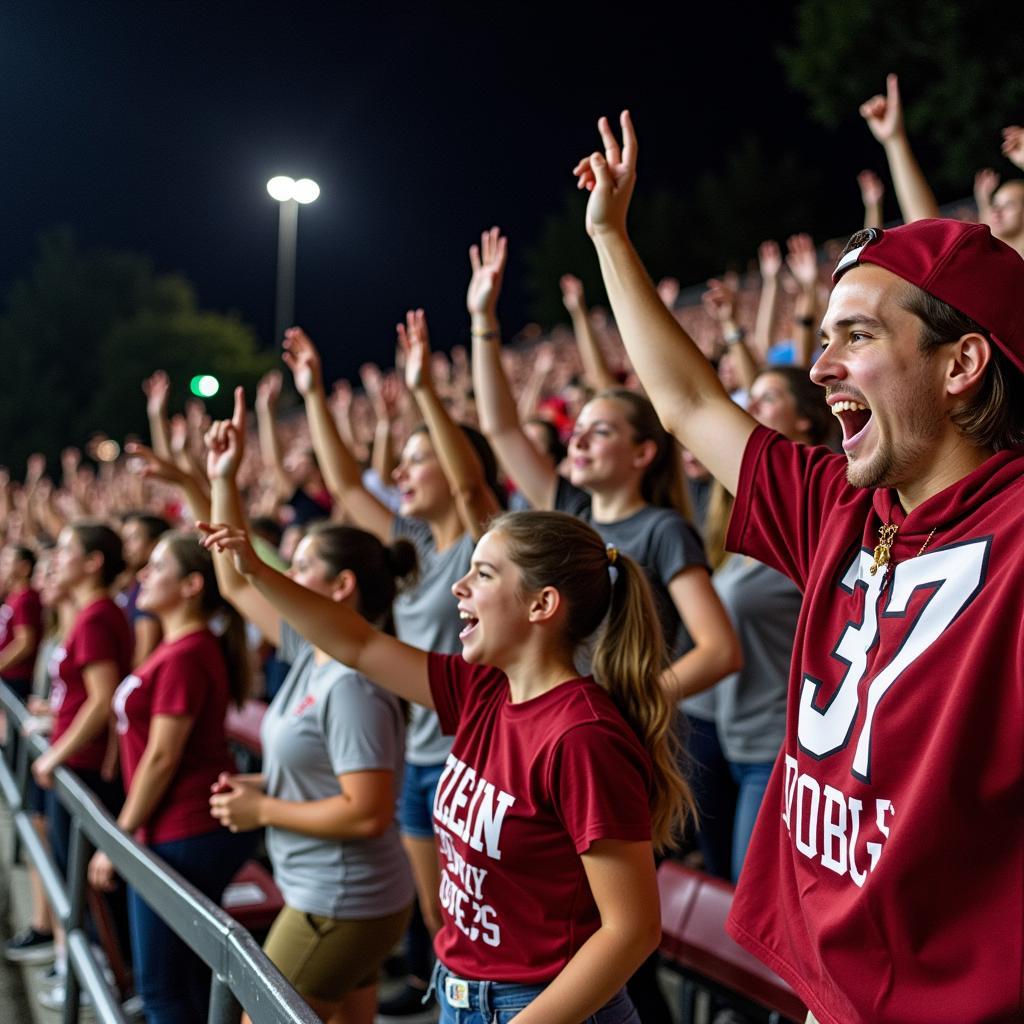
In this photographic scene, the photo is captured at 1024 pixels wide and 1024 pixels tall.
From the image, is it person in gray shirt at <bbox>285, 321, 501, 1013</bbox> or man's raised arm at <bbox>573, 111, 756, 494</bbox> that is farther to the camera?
person in gray shirt at <bbox>285, 321, 501, 1013</bbox>

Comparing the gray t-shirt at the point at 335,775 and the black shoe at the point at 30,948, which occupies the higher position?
the gray t-shirt at the point at 335,775

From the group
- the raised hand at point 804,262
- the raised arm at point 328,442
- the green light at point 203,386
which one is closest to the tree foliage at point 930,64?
the raised hand at point 804,262

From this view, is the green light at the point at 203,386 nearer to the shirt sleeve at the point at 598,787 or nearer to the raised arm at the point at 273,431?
the raised arm at the point at 273,431

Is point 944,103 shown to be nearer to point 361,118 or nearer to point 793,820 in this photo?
point 793,820

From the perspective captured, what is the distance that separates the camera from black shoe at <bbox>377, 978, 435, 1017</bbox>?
409 centimetres

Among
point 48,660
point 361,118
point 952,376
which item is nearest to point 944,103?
point 48,660

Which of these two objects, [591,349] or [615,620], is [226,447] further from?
[591,349]

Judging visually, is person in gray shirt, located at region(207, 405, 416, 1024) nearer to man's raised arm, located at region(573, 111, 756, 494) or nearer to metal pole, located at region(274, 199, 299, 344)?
man's raised arm, located at region(573, 111, 756, 494)

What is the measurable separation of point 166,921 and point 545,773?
3.51 ft

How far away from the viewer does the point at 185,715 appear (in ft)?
11.7

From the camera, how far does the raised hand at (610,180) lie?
2111mm

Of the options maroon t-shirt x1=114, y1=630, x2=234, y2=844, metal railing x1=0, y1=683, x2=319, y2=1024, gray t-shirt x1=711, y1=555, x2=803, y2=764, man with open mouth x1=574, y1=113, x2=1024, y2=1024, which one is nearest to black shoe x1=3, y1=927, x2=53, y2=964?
metal railing x1=0, y1=683, x2=319, y2=1024

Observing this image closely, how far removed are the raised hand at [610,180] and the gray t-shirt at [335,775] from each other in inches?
54.4

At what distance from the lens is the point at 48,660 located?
19.9 ft
